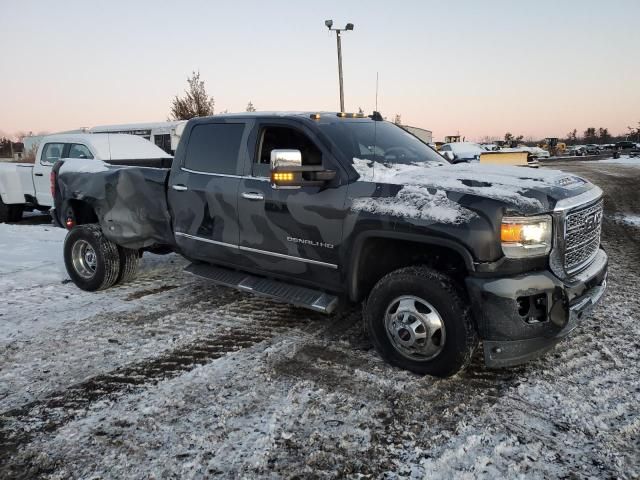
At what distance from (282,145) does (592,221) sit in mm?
2575

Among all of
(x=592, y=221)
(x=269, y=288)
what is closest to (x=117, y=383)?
(x=269, y=288)

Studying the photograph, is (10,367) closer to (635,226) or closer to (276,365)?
(276,365)

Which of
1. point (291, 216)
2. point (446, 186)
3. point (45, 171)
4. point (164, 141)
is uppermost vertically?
point (164, 141)

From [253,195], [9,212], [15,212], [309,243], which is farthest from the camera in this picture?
[15,212]

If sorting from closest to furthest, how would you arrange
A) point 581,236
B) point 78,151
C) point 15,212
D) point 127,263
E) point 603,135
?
point 581,236 < point 127,263 < point 78,151 < point 15,212 < point 603,135

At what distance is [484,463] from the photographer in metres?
2.42

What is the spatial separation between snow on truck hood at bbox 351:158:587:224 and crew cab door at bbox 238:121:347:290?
11.1 inches

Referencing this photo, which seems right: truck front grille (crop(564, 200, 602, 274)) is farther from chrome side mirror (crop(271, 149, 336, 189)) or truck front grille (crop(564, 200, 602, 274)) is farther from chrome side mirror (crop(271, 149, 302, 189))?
chrome side mirror (crop(271, 149, 302, 189))

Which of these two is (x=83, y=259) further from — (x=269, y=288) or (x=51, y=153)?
(x=51, y=153)

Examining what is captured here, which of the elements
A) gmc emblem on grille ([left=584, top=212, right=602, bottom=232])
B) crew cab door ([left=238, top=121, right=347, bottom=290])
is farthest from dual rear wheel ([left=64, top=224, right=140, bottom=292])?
gmc emblem on grille ([left=584, top=212, right=602, bottom=232])

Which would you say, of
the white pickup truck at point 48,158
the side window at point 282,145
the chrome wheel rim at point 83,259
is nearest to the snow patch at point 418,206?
the side window at point 282,145

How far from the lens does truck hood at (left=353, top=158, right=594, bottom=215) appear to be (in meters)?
3.02

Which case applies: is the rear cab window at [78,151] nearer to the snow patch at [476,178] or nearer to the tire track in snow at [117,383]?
the tire track in snow at [117,383]

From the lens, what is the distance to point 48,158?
10070 mm
